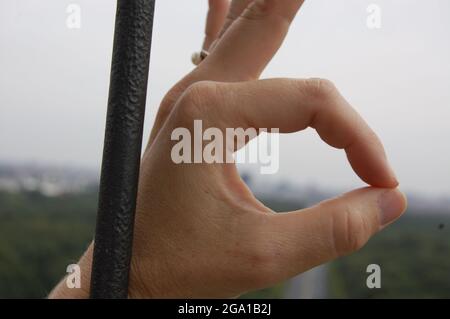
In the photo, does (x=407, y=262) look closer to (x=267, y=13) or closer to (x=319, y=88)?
(x=267, y=13)

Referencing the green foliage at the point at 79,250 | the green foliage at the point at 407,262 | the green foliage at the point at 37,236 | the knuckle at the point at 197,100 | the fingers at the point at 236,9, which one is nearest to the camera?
the knuckle at the point at 197,100

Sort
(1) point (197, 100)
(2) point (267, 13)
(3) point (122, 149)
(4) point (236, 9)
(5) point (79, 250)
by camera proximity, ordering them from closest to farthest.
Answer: (3) point (122, 149), (1) point (197, 100), (2) point (267, 13), (4) point (236, 9), (5) point (79, 250)

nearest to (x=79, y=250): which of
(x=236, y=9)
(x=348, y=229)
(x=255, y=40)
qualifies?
(x=236, y=9)

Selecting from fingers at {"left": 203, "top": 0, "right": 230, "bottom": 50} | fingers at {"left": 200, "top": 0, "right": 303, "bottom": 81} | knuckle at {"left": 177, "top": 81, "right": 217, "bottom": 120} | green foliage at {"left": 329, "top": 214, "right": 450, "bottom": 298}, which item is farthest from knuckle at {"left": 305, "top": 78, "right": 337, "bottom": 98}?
green foliage at {"left": 329, "top": 214, "right": 450, "bottom": 298}

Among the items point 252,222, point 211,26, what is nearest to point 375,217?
point 252,222

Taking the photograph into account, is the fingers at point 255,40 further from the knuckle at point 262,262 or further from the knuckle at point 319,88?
the knuckle at point 262,262

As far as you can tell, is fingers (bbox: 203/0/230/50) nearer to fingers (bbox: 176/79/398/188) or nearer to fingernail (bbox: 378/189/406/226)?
fingers (bbox: 176/79/398/188)

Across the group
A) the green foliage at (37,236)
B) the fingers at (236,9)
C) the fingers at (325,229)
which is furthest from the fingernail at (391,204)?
the green foliage at (37,236)
